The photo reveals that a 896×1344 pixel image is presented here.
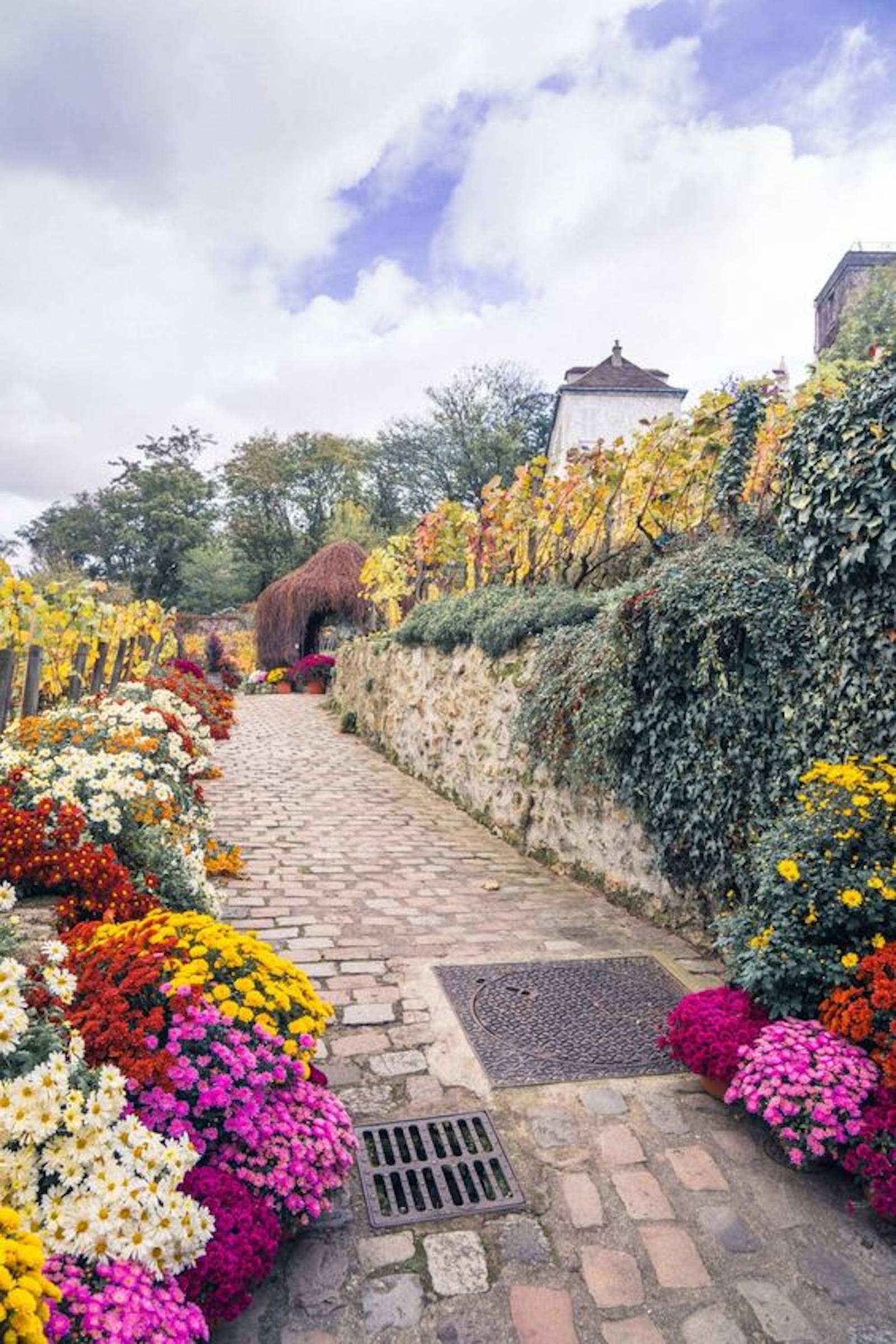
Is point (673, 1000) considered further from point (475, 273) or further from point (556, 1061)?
point (475, 273)

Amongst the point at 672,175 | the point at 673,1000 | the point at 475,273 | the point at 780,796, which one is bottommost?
the point at 673,1000

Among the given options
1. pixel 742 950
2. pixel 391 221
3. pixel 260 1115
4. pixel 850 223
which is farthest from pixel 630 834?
pixel 850 223

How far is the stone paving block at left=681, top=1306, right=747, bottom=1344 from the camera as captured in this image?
1732 mm

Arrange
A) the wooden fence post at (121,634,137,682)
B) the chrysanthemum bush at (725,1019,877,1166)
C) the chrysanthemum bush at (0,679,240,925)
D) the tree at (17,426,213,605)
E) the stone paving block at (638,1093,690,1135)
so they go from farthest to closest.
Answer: the tree at (17,426,213,605) → the wooden fence post at (121,634,137,682) → the chrysanthemum bush at (0,679,240,925) → the stone paving block at (638,1093,690,1135) → the chrysanthemum bush at (725,1019,877,1166)

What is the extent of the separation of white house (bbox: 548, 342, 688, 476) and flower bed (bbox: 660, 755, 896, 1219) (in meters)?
24.5

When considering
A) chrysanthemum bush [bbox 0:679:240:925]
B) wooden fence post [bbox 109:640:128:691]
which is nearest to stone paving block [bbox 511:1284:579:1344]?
chrysanthemum bush [bbox 0:679:240:925]

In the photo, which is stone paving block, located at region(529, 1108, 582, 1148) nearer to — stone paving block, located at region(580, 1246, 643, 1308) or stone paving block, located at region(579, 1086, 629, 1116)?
stone paving block, located at region(579, 1086, 629, 1116)

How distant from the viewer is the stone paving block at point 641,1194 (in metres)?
2.13

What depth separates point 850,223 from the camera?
34.0 m

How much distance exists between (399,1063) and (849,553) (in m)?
2.93

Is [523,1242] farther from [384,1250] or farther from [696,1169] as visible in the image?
[696,1169]

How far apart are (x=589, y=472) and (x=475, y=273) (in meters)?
6.19

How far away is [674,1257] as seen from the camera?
1.98m

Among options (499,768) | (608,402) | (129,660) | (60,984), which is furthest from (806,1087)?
(608,402)
